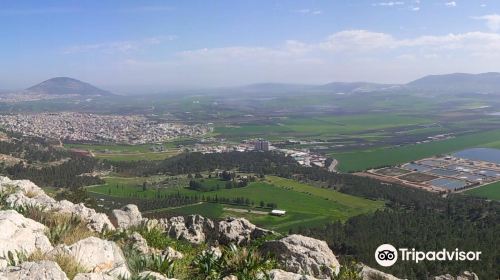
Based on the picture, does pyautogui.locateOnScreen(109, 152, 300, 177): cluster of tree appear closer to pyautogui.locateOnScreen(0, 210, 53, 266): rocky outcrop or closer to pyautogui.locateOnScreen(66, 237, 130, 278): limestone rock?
pyautogui.locateOnScreen(0, 210, 53, 266): rocky outcrop

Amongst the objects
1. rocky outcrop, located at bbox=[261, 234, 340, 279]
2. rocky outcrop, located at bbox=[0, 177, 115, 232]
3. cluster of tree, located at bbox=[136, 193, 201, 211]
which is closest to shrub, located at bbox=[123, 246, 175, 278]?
rocky outcrop, located at bbox=[261, 234, 340, 279]

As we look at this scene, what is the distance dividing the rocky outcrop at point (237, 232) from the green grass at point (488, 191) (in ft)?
192

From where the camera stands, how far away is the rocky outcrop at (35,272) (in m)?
6.43

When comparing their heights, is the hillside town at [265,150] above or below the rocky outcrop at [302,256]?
below

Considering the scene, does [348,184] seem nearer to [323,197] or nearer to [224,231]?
[323,197]

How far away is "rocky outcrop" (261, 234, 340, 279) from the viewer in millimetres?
13336

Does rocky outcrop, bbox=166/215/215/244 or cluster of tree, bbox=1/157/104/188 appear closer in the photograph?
rocky outcrop, bbox=166/215/215/244

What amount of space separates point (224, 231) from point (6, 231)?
39.4 ft

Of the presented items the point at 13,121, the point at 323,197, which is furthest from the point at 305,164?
the point at 13,121

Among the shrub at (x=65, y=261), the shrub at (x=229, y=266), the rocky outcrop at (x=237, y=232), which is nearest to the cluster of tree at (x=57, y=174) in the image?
the rocky outcrop at (x=237, y=232)

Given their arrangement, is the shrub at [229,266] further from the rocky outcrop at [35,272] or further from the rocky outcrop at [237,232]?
the rocky outcrop at [237,232]

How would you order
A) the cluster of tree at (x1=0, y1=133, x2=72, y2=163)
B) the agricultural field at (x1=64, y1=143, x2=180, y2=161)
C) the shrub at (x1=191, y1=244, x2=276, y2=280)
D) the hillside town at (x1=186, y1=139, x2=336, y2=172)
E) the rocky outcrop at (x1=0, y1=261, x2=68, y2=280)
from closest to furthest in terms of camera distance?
the rocky outcrop at (x1=0, y1=261, x2=68, y2=280)
the shrub at (x1=191, y1=244, x2=276, y2=280)
the cluster of tree at (x1=0, y1=133, x2=72, y2=163)
the hillside town at (x1=186, y1=139, x2=336, y2=172)
the agricultural field at (x1=64, y1=143, x2=180, y2=161)

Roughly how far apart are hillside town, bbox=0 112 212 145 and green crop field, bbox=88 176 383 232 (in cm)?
6200

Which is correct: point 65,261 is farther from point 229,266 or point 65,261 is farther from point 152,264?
point 229,266
